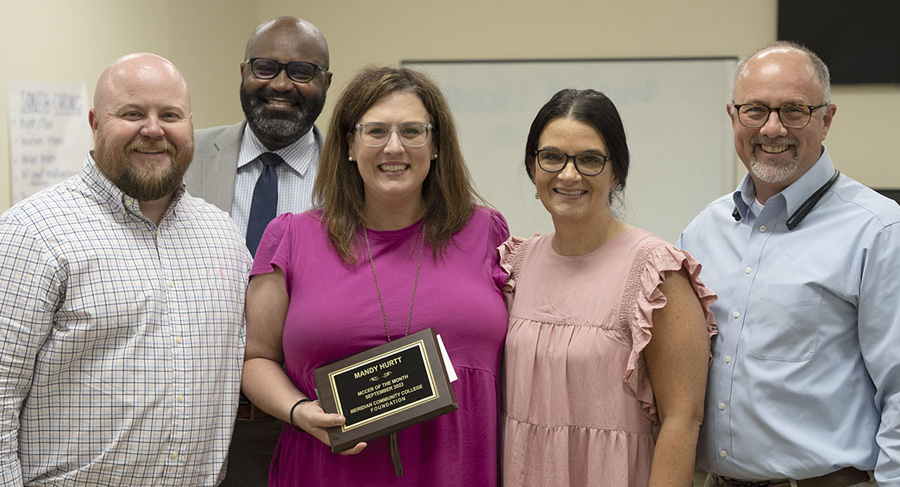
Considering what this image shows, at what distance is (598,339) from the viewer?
1.77 m

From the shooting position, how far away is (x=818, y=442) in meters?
1.75

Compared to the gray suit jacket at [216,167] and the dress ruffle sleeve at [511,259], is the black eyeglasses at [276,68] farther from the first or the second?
the dress ruffle sleeve at [511,259]

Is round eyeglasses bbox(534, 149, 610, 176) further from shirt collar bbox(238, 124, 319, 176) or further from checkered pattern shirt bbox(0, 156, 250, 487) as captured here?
shirt collar bbox(238, 124, 319, 176)

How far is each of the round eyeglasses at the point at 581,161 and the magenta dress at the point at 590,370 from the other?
0.17m

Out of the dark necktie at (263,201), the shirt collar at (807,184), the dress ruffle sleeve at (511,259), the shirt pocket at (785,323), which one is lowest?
the shirt pocket at (785,323)

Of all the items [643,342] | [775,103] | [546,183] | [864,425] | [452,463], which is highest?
[775,103]

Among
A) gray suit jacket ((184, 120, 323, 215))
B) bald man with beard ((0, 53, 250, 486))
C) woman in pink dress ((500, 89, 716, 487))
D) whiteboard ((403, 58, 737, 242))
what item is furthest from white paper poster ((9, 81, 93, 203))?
whiteboard ((403, 58, 737, 242))

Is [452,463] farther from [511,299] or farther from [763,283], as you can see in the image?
[763,283]

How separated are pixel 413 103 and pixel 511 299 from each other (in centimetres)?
52

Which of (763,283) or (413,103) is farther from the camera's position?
(413,103)

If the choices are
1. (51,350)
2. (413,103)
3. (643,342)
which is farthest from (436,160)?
(51,350)

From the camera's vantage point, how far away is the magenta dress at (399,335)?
1.86 meters

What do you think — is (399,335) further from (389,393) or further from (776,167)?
(776,167)

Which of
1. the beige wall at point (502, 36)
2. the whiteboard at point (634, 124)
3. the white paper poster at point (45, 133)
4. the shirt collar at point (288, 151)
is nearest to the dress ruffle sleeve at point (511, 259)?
the shirt collar at point (288, 151)
